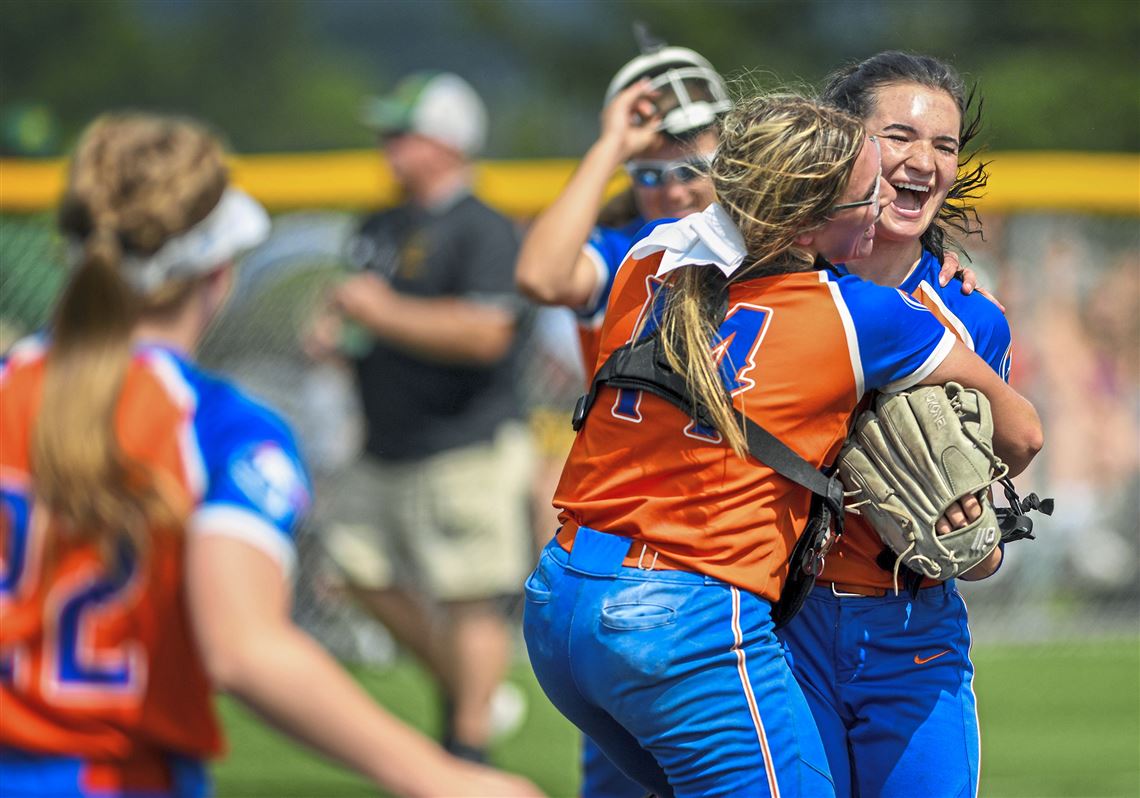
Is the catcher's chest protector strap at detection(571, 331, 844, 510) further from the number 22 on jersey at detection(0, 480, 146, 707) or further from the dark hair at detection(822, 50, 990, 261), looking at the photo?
the number 22 on jersey at detection(0, 480, 146, 707)

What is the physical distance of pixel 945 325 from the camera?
136 inches

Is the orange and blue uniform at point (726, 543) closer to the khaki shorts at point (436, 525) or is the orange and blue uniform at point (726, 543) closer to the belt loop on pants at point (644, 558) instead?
the belt loop on pants at point (644, 558)

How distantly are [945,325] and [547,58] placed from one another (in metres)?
33.1

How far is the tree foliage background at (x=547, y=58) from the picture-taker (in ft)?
82.5

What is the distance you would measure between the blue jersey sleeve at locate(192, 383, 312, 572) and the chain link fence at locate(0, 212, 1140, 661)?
6.93 metres

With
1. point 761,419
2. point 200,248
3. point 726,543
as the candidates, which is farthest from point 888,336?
point 200,248

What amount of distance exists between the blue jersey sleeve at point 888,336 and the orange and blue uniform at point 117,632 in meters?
1.18

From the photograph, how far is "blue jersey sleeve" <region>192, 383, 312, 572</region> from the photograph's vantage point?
7.53 ft

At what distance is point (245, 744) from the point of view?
24.1ft

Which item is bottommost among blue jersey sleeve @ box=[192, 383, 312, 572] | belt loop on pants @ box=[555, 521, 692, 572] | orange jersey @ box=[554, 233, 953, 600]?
blue jersey sleeve @ box=[192, 383, 312, 572]

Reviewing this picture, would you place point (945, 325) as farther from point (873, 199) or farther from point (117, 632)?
point (117, 632)

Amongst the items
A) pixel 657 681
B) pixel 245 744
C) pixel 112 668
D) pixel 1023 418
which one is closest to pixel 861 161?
pixel 1023 418

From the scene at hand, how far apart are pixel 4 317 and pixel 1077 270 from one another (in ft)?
21.3

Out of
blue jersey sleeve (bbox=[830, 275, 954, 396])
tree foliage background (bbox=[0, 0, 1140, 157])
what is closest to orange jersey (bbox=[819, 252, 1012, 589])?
blue jersey sleeve (bbox=[830, 275, 954, 396])
